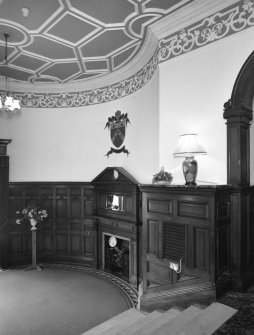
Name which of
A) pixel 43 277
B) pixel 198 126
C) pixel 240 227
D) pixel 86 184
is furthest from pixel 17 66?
pixel 240 227

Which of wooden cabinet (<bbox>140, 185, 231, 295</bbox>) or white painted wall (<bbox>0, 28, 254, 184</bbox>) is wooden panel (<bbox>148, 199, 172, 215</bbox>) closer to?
wooden cabinet (<bbox>140, 185, 231, 295</bbox>)

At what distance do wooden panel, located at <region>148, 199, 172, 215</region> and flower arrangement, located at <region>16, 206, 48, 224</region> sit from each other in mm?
3591

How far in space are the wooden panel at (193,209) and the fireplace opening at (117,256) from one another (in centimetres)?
266

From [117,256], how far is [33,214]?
214 cm

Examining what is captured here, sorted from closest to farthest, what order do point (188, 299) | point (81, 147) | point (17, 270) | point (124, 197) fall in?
point (188, 299) → point (124, 197) → point (17, 270) → point (81, 147)

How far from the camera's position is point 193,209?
271cm

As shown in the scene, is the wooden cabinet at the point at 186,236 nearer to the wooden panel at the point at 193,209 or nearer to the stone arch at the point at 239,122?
the wooden panel at the point at 193,209

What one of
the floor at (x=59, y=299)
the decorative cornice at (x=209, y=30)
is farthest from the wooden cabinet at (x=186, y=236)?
the decorative cornice at (x=209, y=30)

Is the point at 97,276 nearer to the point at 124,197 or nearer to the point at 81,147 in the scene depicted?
the point at 124,197

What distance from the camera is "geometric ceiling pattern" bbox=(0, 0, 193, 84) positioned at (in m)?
3.26

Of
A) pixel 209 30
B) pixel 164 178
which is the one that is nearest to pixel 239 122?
pixel 164 178

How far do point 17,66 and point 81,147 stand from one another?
7.02ft

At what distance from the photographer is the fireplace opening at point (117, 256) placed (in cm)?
518

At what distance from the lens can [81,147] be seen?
20.0 feet
